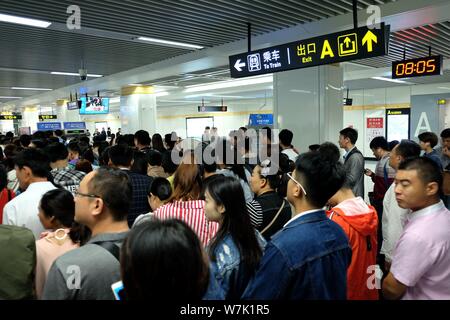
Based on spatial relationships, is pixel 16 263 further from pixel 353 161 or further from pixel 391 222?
pixel 353 161

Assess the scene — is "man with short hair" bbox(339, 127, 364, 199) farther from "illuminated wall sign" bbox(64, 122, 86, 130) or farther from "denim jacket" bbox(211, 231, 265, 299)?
"illuminated wall sign" bbox(64, 122, 86, 130)

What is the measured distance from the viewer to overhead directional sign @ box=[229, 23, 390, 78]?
13.9 ft

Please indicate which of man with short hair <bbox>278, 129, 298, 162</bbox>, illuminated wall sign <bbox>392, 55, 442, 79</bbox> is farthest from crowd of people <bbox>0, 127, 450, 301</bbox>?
illuminated wall sign <bbox>392, 55, 442, 79</bbox>

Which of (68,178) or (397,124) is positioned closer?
(68,178)

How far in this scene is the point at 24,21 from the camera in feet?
18.4

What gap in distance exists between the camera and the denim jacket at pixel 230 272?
6.09 feet

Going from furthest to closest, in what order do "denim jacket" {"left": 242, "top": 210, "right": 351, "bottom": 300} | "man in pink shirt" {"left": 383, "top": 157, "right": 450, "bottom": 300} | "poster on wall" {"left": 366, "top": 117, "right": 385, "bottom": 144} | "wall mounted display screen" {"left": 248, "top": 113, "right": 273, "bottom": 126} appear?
1. "poster on wall" {"left": 366, "top": 117, "right": 385, "bottom": 144}
2. "wall mounted display screen" {"left": 248, "top": 113, "right": 273, "bottom": 126}
3. "man in pink shirt" {"left": 383, "top": 157, "right": 450, "bottom": 300}
4. "denim jacket" {"left": 242, "top": 210, "right": 351, "bottom": 300}

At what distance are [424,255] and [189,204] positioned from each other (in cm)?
147

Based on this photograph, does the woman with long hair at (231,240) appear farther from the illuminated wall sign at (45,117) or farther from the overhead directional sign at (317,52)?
the illuminated wall sign at (45,117)

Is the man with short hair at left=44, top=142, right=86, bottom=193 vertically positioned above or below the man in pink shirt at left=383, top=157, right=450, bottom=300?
above

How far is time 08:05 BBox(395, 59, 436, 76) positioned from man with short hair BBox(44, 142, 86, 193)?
19.6ft

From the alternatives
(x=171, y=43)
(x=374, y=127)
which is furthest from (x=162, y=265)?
(x=374, y=127)

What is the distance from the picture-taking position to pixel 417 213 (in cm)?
204

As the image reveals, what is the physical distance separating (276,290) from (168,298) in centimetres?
58
